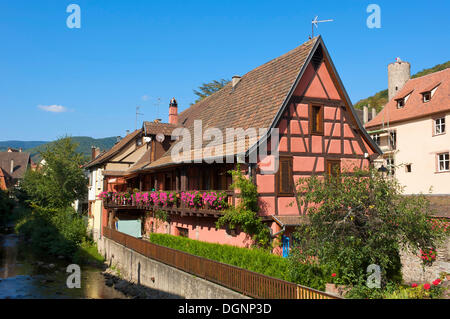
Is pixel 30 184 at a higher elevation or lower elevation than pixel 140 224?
higher

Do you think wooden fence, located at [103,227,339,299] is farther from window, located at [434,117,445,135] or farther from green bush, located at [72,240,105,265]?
window, located at [434,117,445,135]

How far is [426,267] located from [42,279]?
2065cm

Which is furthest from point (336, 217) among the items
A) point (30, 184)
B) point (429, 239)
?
point (30, 184)

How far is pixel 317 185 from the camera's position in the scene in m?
12.1

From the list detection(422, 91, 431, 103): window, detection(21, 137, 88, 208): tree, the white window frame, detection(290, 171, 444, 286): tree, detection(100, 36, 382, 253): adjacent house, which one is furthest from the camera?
detection(21, 137, 88, 208): tree

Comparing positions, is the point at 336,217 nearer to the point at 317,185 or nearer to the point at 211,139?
the point at 317,185

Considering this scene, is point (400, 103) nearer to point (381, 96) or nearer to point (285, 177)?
point (285, 177)

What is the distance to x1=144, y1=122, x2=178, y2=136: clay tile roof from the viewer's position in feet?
84.6

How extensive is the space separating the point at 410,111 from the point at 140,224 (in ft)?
69.8

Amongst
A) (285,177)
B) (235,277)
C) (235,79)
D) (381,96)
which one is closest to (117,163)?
(235,79)

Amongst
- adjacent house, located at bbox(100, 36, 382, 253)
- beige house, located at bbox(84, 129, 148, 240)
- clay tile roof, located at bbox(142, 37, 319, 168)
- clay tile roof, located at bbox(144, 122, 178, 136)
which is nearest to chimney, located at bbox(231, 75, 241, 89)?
clay tile roof, located at bbox(142, 37, 319, 168)

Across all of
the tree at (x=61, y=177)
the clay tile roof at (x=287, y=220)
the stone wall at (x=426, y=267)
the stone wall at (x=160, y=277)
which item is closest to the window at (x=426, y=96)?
the stone wall at (x=426, y=267)

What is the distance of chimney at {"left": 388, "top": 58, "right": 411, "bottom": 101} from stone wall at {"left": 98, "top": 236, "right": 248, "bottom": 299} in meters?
27.8
